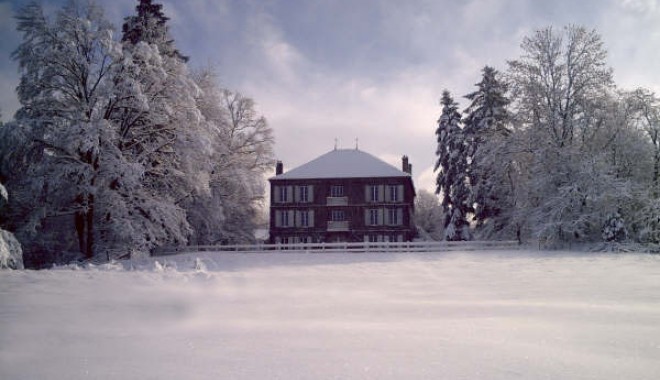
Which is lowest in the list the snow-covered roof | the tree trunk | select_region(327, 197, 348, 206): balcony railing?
the tree trunk

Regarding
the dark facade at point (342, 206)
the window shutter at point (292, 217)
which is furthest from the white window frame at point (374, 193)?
the window shutter at point (292, 217)

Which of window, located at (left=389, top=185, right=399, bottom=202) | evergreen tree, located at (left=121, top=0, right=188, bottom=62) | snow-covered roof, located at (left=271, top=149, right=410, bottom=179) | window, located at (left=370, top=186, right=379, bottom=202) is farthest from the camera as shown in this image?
snow-covered roof, located at (left=271, top=149, right=410, bottom=179)

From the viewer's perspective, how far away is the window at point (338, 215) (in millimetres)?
40281

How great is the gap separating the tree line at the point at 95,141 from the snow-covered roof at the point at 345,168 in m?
16.7

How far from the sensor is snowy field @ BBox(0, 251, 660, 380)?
509 cm

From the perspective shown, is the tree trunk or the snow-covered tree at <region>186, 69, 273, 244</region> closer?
the tree trunk

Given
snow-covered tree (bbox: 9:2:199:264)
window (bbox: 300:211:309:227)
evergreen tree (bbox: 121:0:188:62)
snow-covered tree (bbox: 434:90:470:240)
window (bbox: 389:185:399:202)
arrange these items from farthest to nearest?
window (bbox: 300:211:309:227)
window (bbox: 389:185:399:202)
snow-covered tree (bbox: 434:90:470:240)
evergreen tree (bbox: 121:0:188:62)
snow-covered tree (bbox: 9:2:199:264)

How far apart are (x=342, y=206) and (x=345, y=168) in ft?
12.7

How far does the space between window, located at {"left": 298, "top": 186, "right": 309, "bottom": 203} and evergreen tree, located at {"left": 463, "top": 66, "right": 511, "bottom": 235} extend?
50.4 feet

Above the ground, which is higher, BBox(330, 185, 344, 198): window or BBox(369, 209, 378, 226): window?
BBox(330, 185, 344, 198): window

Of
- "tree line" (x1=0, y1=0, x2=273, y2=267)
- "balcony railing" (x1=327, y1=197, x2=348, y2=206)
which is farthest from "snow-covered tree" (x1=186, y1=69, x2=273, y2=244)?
"balcony railing" (x1=327, y1=197, x2=348, y2=206)

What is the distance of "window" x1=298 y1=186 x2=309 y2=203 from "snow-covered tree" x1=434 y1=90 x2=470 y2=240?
1273 cm

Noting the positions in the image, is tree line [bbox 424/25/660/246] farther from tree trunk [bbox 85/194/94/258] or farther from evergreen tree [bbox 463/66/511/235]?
tree trunk [bbox 85/194/94/258]

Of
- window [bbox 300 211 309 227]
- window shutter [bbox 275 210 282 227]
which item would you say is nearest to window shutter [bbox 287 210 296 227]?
window [bbox 300 211 309 227]
